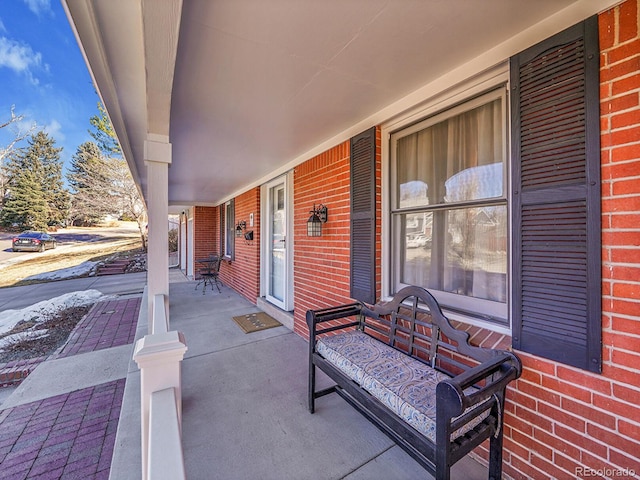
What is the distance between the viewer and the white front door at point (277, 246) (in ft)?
14.6

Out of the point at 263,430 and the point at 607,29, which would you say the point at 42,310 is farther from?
the point at 607,29

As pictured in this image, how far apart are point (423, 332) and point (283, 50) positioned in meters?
2.11

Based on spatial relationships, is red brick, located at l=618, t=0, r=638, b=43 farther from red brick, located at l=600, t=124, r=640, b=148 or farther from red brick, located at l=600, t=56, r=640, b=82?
red brick, located at l=600, t=124, r=640, b=148

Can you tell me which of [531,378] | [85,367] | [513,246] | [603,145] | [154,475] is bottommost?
[85,367]

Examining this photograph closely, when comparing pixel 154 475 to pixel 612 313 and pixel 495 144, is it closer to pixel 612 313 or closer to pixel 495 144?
pixel 612 313

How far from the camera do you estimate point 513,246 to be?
151cm

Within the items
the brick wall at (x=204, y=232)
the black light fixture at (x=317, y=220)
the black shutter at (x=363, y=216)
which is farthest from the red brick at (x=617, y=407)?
the brick wall at (x=204, y=232)

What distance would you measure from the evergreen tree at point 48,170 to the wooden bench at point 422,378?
31.6 metres

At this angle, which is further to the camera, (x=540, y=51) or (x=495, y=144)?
(x=495, y=144)

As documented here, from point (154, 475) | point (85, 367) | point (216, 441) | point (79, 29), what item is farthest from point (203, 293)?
point (154, 475)

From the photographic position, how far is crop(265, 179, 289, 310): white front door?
14.6 ft

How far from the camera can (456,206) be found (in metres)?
1.95

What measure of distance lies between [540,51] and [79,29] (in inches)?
93.3

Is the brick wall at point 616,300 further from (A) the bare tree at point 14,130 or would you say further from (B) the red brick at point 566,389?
(A) the bare tree at point 14,130
